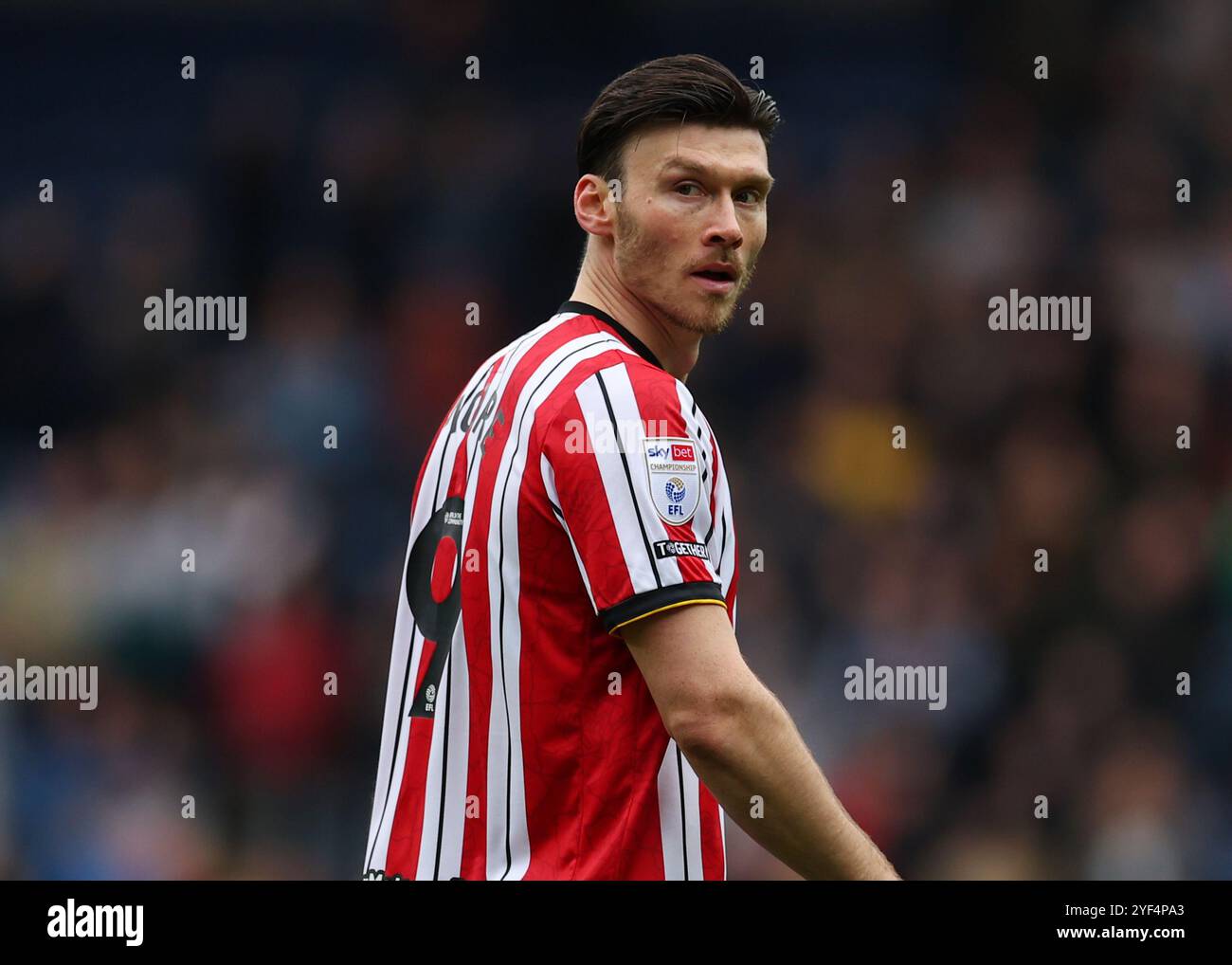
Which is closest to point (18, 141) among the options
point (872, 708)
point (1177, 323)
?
point (872, 708)

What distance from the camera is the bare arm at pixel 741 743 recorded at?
214 centimetres

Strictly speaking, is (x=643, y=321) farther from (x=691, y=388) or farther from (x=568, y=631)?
(x=691, y=388)

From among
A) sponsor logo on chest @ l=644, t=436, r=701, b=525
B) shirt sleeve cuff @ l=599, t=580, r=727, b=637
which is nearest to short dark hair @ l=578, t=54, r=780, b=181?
sponsor logo on chest @ l=644, t=436, r=701, b=525

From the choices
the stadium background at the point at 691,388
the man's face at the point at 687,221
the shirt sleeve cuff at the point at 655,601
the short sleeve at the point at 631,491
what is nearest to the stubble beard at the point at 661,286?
the man's face at the point at 687,221

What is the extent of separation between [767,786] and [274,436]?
480 cm

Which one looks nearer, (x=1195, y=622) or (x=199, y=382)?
(x=1195, y=622)

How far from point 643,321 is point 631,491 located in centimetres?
50

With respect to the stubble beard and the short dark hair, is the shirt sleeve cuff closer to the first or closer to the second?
the stubble beard

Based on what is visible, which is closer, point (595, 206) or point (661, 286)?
point (661, 286)

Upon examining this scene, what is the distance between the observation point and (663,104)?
2697mm

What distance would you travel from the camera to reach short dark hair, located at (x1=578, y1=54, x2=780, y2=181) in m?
2.70

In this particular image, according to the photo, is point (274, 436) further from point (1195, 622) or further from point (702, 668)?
point (702, 668)

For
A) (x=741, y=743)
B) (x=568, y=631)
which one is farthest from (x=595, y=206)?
(x=741, y=743)

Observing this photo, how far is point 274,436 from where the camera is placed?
6.58 m
